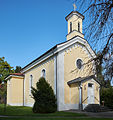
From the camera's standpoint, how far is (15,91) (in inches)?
909

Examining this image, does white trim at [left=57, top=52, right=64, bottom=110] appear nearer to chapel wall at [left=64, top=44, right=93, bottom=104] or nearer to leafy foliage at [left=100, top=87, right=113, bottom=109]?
chapel wall at [left=64, top=44, right=93, bottom=104]

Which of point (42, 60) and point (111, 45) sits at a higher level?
point (42, 60)

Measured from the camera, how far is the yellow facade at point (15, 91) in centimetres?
2264

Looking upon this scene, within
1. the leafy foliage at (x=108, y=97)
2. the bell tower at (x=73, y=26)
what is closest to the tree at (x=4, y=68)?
the bell tower at (x=73, y=26)

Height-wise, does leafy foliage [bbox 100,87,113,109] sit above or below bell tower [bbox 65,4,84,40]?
below

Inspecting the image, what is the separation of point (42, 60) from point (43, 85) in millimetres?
5379

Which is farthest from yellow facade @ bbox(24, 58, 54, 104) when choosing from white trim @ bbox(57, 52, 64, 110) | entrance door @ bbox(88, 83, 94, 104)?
entrance door @ bbox(88, 83, 94, 104)

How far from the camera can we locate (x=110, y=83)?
17.6 ft

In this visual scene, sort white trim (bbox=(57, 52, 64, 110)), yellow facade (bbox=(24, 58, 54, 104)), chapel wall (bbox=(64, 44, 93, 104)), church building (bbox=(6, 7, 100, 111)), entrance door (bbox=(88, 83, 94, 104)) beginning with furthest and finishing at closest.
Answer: yellow facade (bbox=(24, 58, 54, 104)), entrance door (bbox=(88, 83, 94, 104)), chapel wall (bbox=(64, 44, 93, 104)), church building (bbox=(6, 7, 100, 111)), white trim (bbox=(57, 52, 64, 110))

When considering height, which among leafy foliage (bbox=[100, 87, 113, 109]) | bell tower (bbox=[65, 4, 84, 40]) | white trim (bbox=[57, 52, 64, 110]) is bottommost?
leafy foliage (bbox=[100, 87, 113, 109])

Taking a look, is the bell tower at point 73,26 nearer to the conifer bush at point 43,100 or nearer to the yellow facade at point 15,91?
the conifer bush at point 43,100

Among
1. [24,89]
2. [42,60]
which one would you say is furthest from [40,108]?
[24,89]

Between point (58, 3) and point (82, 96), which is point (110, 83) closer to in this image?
point (58, 3)

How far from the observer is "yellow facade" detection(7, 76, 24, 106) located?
22641mm
